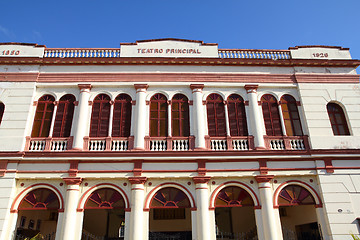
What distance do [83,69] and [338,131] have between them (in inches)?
471

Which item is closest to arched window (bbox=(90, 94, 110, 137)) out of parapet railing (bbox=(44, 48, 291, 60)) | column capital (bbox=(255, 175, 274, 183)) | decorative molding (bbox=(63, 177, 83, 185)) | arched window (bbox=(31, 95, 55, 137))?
arched window (bbox=(31, 95, 55, 137))

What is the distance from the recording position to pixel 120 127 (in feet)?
42.3

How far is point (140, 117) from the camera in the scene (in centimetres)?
1284

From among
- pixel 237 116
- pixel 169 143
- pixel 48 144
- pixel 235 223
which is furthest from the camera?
pixel 235 223

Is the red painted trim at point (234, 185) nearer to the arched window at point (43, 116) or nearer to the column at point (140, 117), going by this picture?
the column at point (140, 117)

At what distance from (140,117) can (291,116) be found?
686 cm

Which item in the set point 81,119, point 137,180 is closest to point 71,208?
point 137,180

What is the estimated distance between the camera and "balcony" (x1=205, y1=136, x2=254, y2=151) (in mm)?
12539

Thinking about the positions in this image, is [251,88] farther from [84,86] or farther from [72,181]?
[72,181]

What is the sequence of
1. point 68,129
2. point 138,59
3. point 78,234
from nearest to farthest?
point 78,234 → point 68,129 → point 138,59

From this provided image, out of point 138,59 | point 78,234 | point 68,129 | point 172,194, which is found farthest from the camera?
point 138,59

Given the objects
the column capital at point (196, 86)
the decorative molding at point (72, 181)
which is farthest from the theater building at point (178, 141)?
the column capital at point (196, 86)

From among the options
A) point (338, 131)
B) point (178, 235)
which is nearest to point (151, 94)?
point (178, 235)

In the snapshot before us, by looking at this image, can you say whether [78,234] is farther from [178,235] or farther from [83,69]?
[83,69]
